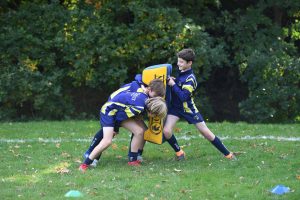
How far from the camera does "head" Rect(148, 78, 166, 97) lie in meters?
7.99

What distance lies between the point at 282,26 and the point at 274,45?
1067 mm

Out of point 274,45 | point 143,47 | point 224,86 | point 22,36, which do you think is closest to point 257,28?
point 274,45

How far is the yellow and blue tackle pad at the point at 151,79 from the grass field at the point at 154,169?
0.38 metres

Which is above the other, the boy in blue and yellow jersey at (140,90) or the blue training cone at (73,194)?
the boy in blue and yellow jersey at (140,90)

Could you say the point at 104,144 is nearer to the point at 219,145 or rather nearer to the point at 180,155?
the point at 180,155

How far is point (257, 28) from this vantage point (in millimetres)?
15570

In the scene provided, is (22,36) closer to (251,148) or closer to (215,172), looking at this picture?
(251,148)

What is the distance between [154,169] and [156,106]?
0.82 meters

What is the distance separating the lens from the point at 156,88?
7988mm

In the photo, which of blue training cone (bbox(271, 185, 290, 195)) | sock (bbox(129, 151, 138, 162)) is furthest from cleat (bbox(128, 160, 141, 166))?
blue training cone (bbox(271, 185, 290, 195))

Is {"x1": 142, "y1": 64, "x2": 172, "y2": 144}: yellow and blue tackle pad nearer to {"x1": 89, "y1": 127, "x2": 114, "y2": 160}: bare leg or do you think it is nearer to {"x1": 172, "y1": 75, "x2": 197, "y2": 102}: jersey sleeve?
{"x1": 172, "y1": 75, "x2": 197, "y2": 102}: jersey sleeve

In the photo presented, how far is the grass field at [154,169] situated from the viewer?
6773 millimetres

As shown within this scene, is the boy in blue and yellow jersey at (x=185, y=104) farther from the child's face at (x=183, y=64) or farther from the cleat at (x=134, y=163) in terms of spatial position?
the cleat at (x=134, y=163)

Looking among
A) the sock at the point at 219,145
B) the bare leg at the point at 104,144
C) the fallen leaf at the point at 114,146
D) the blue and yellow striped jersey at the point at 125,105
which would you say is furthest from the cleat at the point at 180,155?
the fallen leaf at the point at 114,146
